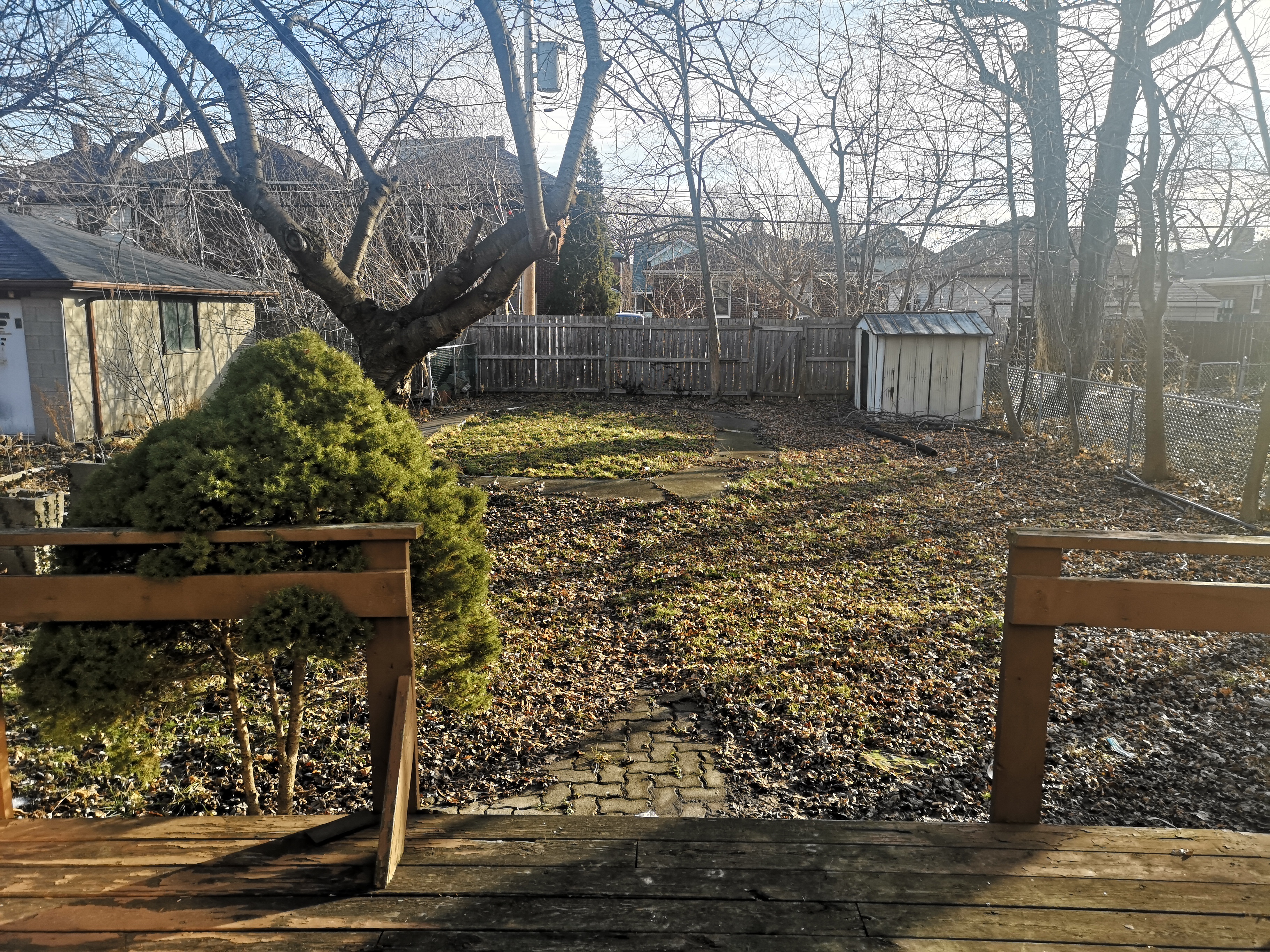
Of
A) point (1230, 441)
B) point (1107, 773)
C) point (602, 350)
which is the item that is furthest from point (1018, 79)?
point (1107, 773)

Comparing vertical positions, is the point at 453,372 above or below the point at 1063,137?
below

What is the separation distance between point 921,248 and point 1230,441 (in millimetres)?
12488

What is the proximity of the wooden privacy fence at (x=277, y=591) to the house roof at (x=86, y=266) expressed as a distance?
38.2 ft

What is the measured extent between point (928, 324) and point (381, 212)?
35.2 feet

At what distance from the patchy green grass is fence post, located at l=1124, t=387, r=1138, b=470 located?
513 cm

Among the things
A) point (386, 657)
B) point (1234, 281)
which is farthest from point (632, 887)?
point (1234, 281)

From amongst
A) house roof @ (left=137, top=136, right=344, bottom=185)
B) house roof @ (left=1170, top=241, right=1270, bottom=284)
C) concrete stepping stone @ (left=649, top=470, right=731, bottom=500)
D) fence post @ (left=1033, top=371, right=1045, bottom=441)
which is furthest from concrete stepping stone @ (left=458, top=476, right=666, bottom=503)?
house roof @ (left=1170, top=241, right=1270, bottom=284)

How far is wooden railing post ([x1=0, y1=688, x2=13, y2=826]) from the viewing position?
2758 millimetres

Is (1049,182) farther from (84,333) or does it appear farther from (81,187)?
Result: (84,333)

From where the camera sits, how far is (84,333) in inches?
537

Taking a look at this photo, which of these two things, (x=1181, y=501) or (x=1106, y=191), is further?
(x=1106, y=191)

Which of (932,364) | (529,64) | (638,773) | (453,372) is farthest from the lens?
(453,372)

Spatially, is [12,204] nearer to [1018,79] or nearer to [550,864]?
[1018,79]

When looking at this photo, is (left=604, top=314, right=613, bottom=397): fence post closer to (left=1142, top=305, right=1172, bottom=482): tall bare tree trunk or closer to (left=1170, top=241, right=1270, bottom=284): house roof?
(left=1142, top=305, right=1172, bottom=482): tall bare tree trunk
